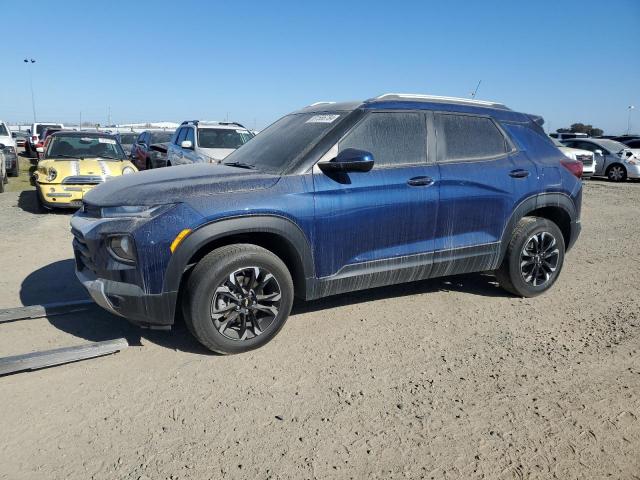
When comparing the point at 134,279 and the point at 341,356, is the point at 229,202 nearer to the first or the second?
the point at 134,279

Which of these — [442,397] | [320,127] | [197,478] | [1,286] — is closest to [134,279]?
[197,478]

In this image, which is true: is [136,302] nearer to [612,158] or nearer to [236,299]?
[236,299]

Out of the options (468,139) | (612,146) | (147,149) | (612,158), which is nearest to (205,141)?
(147,149)

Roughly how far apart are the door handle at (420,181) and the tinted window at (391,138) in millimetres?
166

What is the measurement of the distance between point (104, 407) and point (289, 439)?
3.83 ft

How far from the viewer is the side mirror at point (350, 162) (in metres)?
3.74

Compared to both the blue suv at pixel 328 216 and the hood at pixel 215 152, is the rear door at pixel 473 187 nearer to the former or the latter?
the blue suv at pixel 328 216

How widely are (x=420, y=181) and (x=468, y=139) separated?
2.49 ft

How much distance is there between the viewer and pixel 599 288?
536 centimetres

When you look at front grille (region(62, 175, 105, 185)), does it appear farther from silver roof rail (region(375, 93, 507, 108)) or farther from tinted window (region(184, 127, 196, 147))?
silver roof rail (region(375, 93, 507, 108))

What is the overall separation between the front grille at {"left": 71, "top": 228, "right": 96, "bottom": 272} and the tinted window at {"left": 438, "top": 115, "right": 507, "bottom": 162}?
293cm

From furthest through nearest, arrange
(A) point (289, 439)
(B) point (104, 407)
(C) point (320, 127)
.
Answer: (C) point (320, 127), (B) point (104, 407), (A) point (289, 439)

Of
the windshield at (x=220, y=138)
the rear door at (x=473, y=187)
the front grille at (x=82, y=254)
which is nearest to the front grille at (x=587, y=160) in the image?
the windshield at (x=220, y=138)

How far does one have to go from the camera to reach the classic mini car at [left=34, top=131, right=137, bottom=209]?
9.09 metres
